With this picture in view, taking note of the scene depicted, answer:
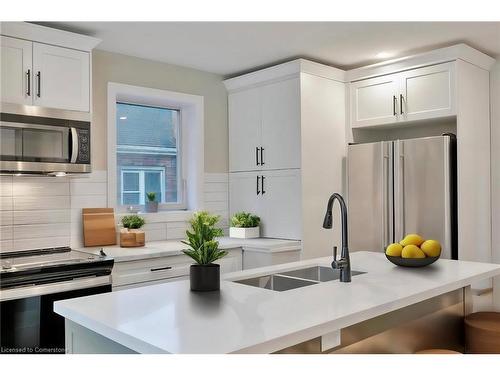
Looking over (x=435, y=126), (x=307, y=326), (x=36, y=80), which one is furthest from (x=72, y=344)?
(x=435, y=126)

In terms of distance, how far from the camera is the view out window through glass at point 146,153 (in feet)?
13.6

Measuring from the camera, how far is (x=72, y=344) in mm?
1780

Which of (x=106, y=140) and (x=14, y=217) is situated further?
(x=106, y=140)

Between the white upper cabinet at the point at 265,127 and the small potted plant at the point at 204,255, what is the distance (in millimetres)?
2250

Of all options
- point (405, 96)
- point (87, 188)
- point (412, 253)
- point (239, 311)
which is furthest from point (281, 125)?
point (239, 311)

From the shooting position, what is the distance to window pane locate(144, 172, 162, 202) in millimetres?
4289

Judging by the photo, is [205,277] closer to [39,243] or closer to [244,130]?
[39,243]

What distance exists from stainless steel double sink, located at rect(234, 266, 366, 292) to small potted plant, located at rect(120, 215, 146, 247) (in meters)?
1.58

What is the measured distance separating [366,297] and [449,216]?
215 centimetres

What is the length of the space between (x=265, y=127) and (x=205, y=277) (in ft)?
8.59

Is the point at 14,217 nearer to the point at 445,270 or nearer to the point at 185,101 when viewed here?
the point at 185,101

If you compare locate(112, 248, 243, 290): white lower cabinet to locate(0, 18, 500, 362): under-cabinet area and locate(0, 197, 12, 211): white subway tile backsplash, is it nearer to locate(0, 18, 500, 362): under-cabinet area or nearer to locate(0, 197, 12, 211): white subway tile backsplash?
locate(0, 18, 500, 362): under-cabinet area

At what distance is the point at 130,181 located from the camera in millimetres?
4176

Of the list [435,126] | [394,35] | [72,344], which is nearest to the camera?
[72,344]
